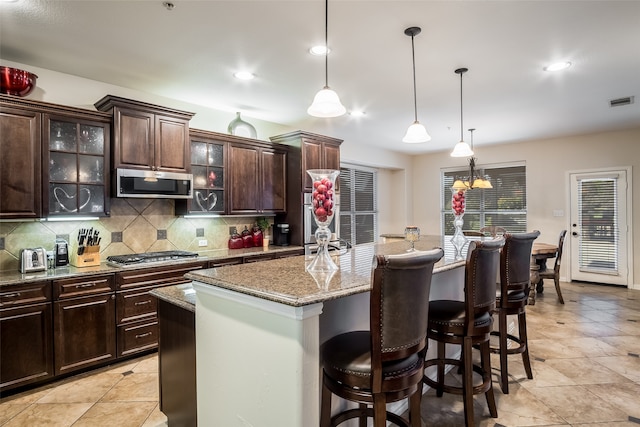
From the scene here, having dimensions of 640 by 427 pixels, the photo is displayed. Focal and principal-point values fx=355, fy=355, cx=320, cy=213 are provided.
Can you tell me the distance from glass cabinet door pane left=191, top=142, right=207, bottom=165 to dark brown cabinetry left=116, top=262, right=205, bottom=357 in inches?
49.0

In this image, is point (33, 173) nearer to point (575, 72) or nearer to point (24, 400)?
point (24, 400)

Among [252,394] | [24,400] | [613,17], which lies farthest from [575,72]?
[24,400]

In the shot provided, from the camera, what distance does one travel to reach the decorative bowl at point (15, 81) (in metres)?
2.76

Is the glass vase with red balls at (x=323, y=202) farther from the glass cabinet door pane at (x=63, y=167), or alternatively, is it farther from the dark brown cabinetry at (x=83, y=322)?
the glass cabinet door pane at (x=63, y=167)

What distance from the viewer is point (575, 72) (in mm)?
3375

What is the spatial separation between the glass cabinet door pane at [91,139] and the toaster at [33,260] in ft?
3.01

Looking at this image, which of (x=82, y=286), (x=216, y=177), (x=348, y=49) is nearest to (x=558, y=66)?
(x=348, y=49)

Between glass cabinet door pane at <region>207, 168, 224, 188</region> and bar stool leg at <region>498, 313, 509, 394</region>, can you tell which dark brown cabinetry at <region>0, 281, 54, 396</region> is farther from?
bar stool leg at <region>498, 313, 509, 394</region>

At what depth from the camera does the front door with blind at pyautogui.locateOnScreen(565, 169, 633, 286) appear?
19.4 ft

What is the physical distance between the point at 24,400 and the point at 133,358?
2.65 feet

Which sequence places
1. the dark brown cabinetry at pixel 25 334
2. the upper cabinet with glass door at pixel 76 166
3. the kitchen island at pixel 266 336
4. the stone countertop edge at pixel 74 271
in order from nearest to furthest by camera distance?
the kitchen island at pixel 266 336, the dark brown cabinetry at pixel 25 334, the stone countertop edge at pixel 74 271, the upper cabinet with glass door at pixel 76 166

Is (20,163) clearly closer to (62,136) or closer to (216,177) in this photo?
(62,136)

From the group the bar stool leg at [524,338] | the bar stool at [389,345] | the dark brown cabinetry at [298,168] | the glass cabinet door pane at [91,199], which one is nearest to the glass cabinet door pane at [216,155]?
the dark brown cabinetry at [298,168]

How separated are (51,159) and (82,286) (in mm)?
1090
